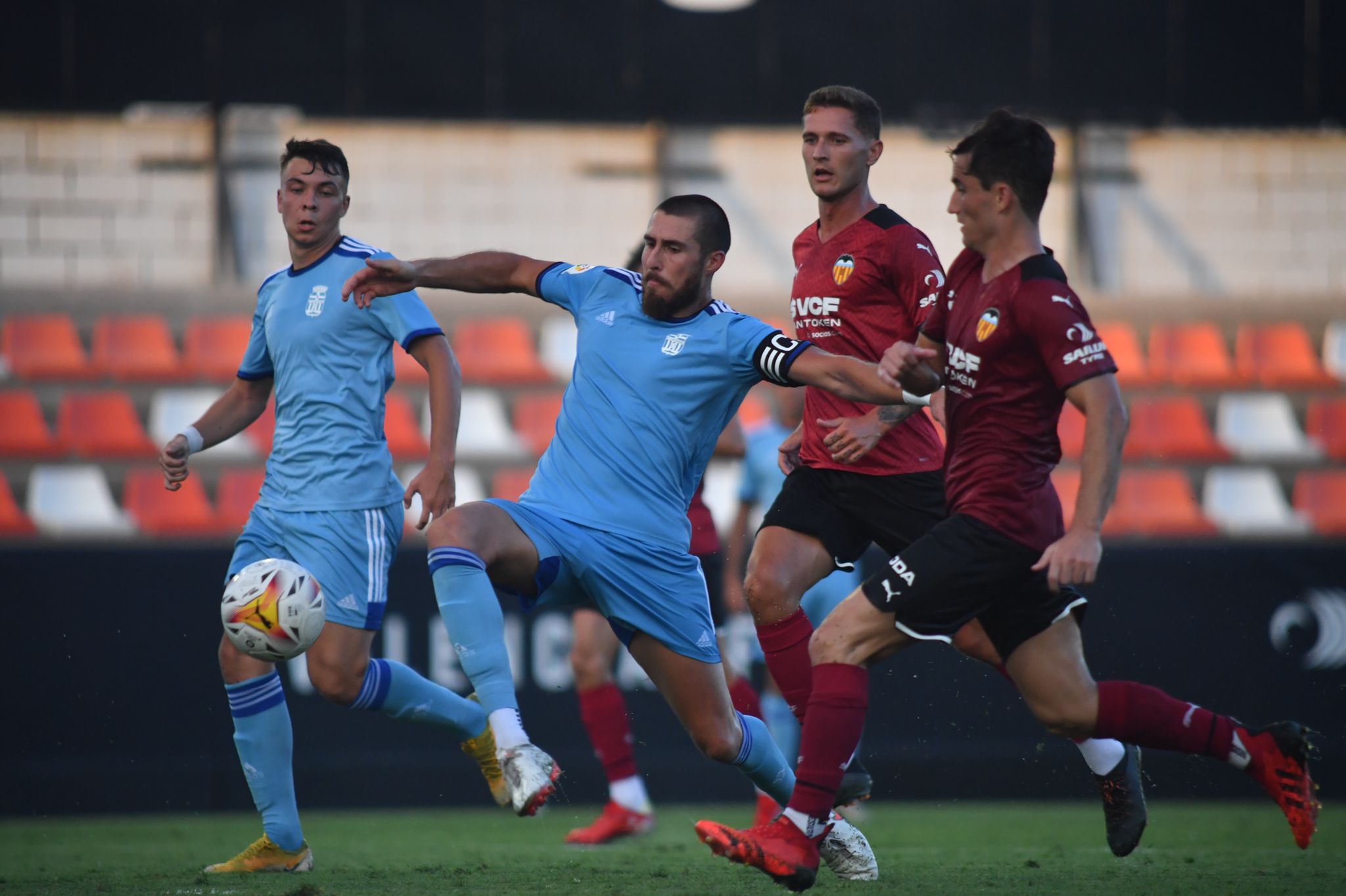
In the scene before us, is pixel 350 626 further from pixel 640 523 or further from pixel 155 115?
pixel 155 115

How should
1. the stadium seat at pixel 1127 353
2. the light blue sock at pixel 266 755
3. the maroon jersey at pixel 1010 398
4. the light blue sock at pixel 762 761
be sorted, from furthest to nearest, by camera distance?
the stadium seat at pixel 1127 353 → the light blue sock at pixel 266 755 → the light blue sock at pixel 762 761 → the maroon jersey at pixel 1010 398

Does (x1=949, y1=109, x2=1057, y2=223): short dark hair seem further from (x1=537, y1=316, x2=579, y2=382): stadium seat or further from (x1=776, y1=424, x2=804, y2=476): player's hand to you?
(x1=537, y1=316, x2=579, y2=382): stadium seat

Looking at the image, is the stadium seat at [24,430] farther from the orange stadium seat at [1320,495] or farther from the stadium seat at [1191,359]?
the orange stadium seat at [1320,495]

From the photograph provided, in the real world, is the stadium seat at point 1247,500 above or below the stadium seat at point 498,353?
below

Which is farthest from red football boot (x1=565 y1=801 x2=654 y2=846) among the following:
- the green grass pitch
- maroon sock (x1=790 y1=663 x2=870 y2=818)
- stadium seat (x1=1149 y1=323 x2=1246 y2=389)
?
stadium seat (x1=1149 y1=323 x2=1246 y2=389)

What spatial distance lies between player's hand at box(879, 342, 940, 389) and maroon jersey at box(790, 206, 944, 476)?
2.71 feet

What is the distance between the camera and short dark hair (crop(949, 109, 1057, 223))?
174 inches

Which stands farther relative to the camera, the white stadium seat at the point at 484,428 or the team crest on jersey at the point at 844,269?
the white stadium seat at the point at 484,428

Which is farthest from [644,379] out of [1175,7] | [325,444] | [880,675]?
[1175,7]

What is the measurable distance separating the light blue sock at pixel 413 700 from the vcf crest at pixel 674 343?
1664 millimetres

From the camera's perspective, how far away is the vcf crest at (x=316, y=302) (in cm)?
554

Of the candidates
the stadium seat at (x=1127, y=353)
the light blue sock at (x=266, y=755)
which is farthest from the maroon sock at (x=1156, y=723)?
the stadium seat at (x=1127, y=353)

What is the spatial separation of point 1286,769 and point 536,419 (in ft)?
27.3

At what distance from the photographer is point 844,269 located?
17.5ft
